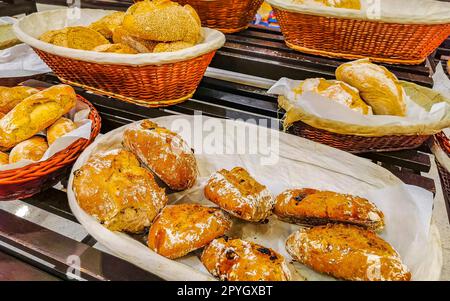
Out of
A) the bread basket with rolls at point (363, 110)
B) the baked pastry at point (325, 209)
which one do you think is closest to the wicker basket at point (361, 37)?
the bread basket with rolls at point (363, 110)

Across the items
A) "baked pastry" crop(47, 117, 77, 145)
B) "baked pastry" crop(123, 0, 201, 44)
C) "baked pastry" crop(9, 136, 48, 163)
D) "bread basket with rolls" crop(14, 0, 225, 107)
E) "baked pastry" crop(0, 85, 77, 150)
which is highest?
"baked pastry" crop(123, 0, 201, 44)

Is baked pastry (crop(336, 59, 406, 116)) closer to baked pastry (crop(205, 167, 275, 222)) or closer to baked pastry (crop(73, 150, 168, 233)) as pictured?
baked pastry (crop(205, 167, 275, 222))

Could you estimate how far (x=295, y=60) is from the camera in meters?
1.70

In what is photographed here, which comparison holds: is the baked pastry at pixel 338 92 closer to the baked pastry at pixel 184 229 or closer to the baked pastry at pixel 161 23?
the baked pastry at pixel 161 23

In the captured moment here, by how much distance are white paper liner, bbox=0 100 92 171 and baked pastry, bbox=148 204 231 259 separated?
0.39m

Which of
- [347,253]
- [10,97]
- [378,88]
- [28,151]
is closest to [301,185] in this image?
[347,253]

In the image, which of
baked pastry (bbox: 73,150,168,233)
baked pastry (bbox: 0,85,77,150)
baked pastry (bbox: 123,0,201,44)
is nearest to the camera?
baked pastry (bbox: 73,150,168,233)

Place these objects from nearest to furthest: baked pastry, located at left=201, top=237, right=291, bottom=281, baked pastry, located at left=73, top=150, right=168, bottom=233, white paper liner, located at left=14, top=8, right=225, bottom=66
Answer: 1. baked pastry, located at left=201, top=237, right=291, bottom=281
2. baked pastry, located at left=73, top=150, right=168, bottom=233
3. white paper liner, located at left=14, top=8, right=225, bottom=66

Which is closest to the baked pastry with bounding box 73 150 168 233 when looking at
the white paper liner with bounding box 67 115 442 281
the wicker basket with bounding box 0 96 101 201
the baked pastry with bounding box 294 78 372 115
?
the white paper liner with bounding box 67 115 442 281

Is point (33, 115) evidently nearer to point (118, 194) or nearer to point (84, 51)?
point (84, 51)

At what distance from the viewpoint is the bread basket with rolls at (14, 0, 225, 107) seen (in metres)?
1.30

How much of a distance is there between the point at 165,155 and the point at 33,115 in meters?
0.46

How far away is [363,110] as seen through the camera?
1.26 metres

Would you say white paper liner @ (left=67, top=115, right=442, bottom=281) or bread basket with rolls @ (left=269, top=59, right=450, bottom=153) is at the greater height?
bread basket with rolls @ (left=269, top=59, right=450, bottom=153)
